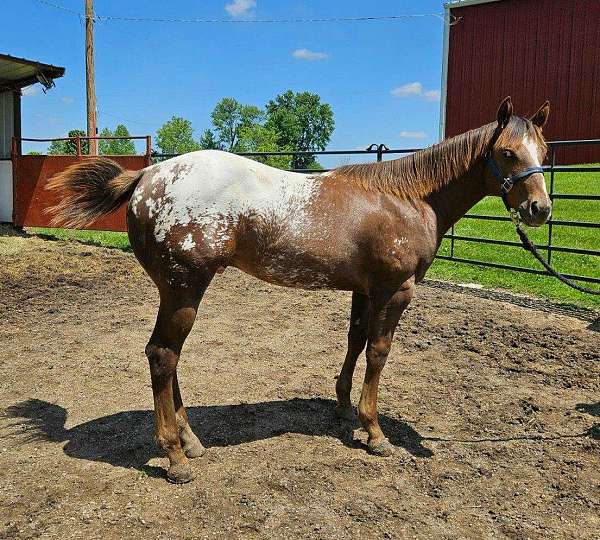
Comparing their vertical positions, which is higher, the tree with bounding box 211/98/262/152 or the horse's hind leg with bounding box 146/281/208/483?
the tree with bounding box 211/98/262/152

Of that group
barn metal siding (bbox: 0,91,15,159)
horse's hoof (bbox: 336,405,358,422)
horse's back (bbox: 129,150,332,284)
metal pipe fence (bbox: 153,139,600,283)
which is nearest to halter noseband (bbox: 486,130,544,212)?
horse's back (bbox: 129,150,332,284)

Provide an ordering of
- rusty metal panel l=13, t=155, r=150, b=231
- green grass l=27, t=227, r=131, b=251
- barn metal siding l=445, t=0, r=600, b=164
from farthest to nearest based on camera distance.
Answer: barn metal siding l=445, t=0, r=600, b=164
rusty metal panel l=13, t=155, r=150, b=231
green grass l=27, t=227, r=131, b=251

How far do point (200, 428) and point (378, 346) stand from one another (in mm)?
1253

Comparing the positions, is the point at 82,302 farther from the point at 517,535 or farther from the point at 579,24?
the point at 579,24

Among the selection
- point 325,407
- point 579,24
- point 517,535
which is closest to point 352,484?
point 517,535

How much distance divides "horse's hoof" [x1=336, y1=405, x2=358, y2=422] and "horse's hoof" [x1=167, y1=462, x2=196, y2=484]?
1.16 metres

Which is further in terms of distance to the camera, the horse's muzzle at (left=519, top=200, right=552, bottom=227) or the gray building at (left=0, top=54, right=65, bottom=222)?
the gray building at (left=0, top=54, right=65, bottom=222)

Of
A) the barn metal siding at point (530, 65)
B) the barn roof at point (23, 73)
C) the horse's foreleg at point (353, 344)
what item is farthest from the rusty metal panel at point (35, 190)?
the barn metal siding at point (530, 65)

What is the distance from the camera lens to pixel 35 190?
11.0 meters

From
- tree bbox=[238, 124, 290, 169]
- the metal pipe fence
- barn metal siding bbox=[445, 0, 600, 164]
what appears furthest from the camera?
tree bbox=[238, 124, 290, 169]

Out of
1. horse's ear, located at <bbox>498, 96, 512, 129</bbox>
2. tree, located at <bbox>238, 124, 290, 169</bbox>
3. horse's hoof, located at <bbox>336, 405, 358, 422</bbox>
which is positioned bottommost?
horse's hoof, located at <bbox>336, 405, 358, 422</bbox>

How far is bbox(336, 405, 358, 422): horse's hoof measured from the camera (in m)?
3.60

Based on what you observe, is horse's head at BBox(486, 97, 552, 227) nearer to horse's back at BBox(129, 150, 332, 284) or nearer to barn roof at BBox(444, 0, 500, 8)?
horse's back at BBox(129, 150, 332, 284)

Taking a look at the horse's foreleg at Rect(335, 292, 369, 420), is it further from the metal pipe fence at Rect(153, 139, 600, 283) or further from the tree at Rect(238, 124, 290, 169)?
the tree at Rect(238, 124, 290, 169)
